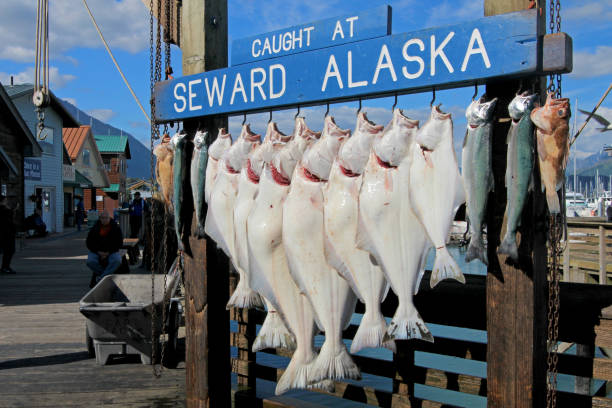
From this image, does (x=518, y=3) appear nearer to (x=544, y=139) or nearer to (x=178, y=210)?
(x=544, y=139)

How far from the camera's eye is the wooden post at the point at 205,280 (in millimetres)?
2854

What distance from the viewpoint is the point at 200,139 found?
2680 millimetres

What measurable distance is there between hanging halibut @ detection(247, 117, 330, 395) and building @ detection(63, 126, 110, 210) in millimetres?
31709

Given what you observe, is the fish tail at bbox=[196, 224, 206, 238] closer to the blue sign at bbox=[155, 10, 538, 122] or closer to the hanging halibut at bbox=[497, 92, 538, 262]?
the blue sign at bbox=[155, 10, 538, 122]

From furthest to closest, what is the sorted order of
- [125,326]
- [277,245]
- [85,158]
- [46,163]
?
[85,158] → [46,163] → [125,326] → [277,245]

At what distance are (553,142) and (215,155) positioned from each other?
1.53m

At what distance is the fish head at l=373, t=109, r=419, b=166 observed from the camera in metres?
1.92

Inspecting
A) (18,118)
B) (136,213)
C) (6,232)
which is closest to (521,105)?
(6,232)

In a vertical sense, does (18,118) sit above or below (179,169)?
above

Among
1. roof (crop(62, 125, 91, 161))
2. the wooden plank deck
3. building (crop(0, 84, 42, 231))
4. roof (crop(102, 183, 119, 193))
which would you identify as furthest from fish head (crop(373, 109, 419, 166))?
roof (crop(102, 183, 119, 193))

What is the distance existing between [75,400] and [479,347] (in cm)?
327

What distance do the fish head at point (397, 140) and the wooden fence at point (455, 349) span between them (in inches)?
44.9

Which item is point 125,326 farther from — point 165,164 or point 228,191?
point 228,191

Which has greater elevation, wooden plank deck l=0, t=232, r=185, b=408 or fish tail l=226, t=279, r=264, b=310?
fish tail l=226, t=279, r=264, b=310
